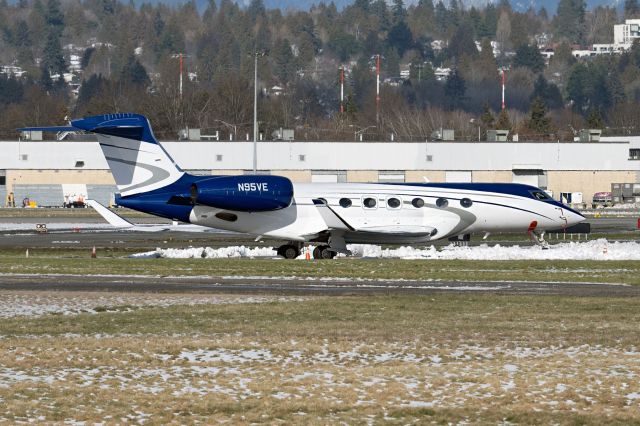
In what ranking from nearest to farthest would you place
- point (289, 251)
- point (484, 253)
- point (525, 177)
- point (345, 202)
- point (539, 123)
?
point (484, 253) → point (345, 202) → point (289, 251) → point (525, 177) → point (539, 123)

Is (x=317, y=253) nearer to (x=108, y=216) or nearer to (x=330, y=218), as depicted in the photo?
(x=330, y=218)

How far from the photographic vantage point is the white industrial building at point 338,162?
10388cm

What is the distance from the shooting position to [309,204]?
4512 cm

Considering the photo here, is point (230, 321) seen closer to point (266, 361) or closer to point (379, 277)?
point (266, 361)

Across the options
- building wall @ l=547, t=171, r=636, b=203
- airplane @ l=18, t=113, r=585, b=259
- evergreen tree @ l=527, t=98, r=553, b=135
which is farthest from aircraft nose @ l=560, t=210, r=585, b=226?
evergreen tree @ l=527, t=98, r=553, b=135

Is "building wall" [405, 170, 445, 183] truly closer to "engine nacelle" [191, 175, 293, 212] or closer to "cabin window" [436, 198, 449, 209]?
"cabin window" [436, 198, 449, 209]

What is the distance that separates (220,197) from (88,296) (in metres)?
13.6

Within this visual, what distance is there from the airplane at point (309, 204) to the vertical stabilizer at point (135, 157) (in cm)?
3

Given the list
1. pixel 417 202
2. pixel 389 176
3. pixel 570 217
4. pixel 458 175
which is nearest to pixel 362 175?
pixel 389 176

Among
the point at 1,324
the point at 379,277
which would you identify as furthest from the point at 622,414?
the point at 379,277

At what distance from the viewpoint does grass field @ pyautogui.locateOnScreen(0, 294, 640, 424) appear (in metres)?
16.7

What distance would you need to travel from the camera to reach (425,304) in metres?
28.4

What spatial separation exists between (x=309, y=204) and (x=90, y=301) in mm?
16909

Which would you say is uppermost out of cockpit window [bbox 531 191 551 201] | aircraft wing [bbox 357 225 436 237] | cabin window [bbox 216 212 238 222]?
cockpit window [bbox 531 191 551 201]
